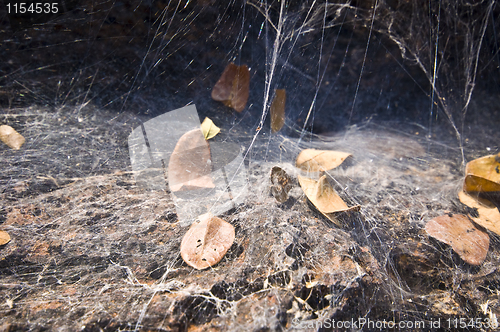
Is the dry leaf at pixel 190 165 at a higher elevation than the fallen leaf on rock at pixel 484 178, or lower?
lower

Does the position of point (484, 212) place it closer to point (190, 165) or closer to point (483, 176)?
point (483, 176)

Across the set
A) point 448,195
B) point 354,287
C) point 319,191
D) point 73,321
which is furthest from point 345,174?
point 73,321

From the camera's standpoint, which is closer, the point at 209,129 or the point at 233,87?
the point at 209,129

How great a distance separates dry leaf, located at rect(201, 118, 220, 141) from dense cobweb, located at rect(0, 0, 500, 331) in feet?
0.17

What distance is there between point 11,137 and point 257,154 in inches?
59.5

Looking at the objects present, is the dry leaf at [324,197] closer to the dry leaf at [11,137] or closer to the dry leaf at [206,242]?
the dry leaf at [206,242]

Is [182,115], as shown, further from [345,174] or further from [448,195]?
[448,195]

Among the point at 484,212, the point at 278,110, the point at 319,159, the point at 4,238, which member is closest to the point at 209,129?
the point at 278,110

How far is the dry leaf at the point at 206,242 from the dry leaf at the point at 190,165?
276 mm

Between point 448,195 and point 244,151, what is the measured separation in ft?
4.19

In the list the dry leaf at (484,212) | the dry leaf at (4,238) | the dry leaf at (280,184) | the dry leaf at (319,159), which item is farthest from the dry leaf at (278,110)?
the dry leaf at (4,238)

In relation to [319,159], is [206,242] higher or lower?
lower

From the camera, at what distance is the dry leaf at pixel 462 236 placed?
44.1 inches

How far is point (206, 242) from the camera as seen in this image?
1.03 metres
